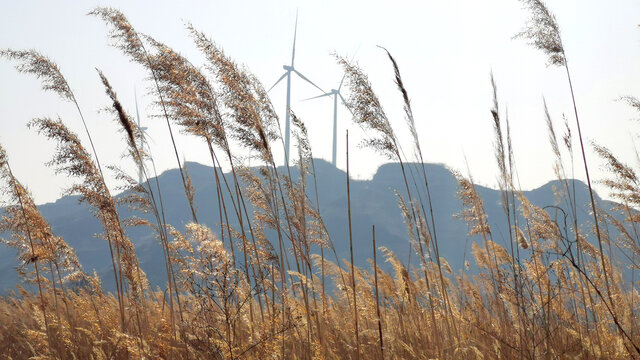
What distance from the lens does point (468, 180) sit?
4.97 m

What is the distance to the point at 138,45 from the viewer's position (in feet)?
13.2

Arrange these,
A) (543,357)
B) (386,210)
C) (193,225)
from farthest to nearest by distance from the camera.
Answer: (386,210), (543,357), (193,225)

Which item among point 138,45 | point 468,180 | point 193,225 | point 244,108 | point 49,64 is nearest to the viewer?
point 193,225

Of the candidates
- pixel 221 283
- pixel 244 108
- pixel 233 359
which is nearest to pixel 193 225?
pixel 221 283

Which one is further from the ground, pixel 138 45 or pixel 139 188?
pixel 138 45

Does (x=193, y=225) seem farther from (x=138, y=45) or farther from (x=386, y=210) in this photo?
(x=386, y=210)

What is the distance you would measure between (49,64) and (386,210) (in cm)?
18973

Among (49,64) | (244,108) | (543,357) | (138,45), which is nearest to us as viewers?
(543,357)

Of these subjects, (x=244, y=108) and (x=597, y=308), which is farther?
(x=597, y=308)

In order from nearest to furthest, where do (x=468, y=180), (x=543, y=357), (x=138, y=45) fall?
(x=543, y=357), (x=138, y=45), (x=468, y=180)

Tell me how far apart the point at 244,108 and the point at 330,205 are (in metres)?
189

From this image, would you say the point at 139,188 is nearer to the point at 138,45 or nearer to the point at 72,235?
the point at 138,45

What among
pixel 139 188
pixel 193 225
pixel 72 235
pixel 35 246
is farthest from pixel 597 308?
pixel 72 235

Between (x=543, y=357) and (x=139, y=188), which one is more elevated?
(x=139, y=188)
